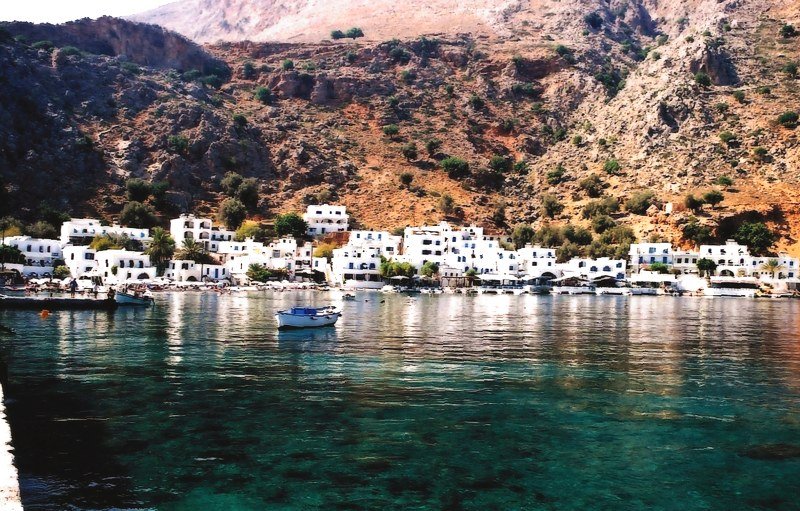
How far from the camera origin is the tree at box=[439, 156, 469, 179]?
4781 inches

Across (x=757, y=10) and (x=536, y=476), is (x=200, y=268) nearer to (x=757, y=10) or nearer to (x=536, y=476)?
(x=536, y=476)

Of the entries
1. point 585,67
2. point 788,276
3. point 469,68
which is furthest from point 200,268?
point 585,67

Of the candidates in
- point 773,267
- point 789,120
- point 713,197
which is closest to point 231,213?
point 713,197

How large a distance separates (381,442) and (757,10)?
16557 centimetres

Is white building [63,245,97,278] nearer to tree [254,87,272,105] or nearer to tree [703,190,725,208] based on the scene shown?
tree [254,87,272,105]

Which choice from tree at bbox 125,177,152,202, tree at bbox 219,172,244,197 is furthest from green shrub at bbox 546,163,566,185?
tree at bbox 125,177,152,202

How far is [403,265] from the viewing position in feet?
305

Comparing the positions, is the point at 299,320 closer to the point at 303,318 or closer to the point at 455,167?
the point at 303,318

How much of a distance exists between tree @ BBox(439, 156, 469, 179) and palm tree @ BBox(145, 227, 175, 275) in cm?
5096

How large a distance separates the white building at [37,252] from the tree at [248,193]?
1181 inches

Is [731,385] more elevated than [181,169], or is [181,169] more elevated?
[181,169]

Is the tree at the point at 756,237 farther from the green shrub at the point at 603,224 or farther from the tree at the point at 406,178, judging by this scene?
the tree at the point at 406,178

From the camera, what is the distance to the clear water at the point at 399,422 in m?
13.9

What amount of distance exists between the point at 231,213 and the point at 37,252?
2857 centimetres
